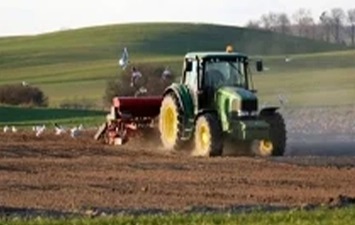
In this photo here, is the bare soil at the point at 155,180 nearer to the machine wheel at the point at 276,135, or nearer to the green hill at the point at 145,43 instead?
the machine wheel at the point at 276,135

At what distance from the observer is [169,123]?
2417 cm

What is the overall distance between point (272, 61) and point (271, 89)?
720 inches

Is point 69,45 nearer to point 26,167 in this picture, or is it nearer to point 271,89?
point 271,89

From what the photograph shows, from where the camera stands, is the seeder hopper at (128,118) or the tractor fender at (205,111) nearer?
the tractor fender at (205,111)

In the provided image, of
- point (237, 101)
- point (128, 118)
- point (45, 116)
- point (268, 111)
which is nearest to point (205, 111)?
point (237, 101)

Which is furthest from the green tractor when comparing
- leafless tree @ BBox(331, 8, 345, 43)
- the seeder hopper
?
leafless tree @ BBox(331, 8, 345, 43)

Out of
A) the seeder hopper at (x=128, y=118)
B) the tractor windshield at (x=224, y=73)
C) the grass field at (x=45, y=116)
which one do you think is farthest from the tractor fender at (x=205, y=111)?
the grass field at (x=45, y=116)

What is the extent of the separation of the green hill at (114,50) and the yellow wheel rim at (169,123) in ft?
131

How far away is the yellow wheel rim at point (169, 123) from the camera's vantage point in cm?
2383

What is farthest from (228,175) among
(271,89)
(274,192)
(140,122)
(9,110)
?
(271,89)

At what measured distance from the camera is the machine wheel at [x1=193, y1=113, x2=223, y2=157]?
22.0 m

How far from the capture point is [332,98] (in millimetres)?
48312

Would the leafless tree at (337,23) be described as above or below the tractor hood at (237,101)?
above

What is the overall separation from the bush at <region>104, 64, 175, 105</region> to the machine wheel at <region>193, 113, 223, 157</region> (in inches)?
761
